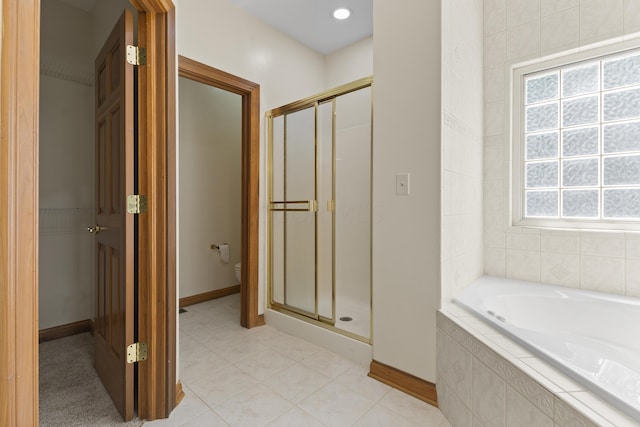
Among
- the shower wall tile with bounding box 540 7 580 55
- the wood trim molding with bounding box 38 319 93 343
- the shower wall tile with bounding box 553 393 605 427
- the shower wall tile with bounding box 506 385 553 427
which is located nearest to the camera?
the shower wall tile with bounding box 553 393 605 427

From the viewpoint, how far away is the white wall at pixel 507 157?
1.76 meters

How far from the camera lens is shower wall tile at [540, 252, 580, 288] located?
189cm

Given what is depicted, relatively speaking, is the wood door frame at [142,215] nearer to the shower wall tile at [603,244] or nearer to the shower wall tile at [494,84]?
the shower wall tile at [494,84]

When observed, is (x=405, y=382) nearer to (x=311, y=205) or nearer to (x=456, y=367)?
(x=456, y=367)

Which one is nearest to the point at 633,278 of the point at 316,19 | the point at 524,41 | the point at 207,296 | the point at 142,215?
the point at 524,41

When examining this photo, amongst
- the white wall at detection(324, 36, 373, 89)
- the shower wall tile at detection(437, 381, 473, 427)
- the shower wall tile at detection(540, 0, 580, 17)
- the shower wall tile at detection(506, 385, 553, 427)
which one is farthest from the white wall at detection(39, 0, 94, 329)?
the shower wall tile at detection(540, 0, 580, 17)

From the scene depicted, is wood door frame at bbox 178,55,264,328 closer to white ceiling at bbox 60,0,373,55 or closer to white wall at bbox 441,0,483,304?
white ceiling at bbox 60,0,373,55

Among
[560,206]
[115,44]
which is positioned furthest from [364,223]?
[115,44]

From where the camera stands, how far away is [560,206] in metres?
2.02

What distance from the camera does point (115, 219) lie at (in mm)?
1574

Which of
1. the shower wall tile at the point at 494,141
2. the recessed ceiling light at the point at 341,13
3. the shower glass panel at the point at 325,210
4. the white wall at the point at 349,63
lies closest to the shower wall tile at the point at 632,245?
the shower wall tile at the point at 494,141

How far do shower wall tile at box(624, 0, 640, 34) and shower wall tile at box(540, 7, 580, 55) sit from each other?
21 centimetres

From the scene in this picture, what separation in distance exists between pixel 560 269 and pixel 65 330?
3.69m

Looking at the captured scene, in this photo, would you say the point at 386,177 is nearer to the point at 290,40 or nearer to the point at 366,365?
the point at 366,365
